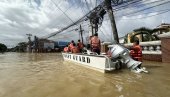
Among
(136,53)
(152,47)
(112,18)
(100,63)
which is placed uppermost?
(112,18)

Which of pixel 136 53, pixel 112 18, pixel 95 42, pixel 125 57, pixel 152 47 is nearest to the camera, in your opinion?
pixel 125 57

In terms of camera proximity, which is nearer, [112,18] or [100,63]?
[100,63]

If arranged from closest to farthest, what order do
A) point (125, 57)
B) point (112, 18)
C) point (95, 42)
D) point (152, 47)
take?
point (125, 57) → point (95, 42) → point (152, 47) → point (112, 18)

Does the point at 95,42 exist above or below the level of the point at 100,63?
above

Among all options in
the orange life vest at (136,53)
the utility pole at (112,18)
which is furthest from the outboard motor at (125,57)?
the utility pole at (112,18)

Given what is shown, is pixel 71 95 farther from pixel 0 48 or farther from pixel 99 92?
pixel 0 48

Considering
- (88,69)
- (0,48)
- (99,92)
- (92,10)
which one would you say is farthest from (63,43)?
(99,92)

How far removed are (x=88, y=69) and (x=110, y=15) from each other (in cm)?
500

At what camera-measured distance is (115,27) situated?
15492 mm

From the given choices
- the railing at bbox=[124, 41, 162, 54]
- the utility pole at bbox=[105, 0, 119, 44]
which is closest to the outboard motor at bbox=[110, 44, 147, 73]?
the railing at bbox=[124, 41, 162, 54]

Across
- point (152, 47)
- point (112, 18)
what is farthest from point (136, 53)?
point (112, 18)

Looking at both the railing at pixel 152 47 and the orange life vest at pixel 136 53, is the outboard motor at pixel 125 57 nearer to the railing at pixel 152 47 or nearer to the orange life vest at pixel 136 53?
the orange life vest at pixel 136 53

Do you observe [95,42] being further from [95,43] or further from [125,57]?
[125,57]

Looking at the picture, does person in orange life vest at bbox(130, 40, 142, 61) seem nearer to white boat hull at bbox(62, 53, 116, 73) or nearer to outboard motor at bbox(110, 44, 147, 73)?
outboard motor at bbox(110, 44, 147, 73)
